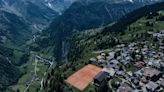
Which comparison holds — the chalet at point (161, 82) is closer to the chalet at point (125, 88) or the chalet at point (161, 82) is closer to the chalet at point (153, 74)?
the chalet at point (153, 74)

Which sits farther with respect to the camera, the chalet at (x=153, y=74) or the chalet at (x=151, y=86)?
the chalet at (x=153, y=74)

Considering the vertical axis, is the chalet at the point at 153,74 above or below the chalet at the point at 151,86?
above

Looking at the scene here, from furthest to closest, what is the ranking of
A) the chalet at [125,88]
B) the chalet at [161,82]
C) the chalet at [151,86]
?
the chalet at [161,82] → the chalet at [125,88] → the chalet at [151,86]

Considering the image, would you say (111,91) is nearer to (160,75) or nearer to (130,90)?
(130,90)

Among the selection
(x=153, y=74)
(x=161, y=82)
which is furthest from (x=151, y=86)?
(x=153, y=74)

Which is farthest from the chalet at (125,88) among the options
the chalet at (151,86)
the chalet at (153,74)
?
the chalet at (153,74)

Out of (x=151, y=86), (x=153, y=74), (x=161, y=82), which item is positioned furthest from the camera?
(x=153, y=74)

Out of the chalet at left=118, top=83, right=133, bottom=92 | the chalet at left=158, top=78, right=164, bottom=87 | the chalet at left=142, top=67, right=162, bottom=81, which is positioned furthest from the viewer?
the chalet at left=142, top=67, right=162, bottom=81

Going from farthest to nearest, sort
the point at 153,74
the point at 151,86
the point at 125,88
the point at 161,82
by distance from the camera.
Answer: the point at 153,74, the point at 161,82, the point at 125,88, the point at 151,86

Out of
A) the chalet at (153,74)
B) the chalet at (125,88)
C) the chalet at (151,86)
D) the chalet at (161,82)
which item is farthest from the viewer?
the chalet at (153,74)

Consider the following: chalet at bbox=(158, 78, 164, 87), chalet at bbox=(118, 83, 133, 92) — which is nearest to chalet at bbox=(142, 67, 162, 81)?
chalet at bbox=(158, 78, 164, 87)

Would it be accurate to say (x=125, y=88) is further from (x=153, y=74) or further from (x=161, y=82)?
(x=161, y=82)

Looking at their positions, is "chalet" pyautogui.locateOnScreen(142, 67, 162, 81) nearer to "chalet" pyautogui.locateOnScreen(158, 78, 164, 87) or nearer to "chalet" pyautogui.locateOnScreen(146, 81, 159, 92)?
"chalet" pyautogui.locateOnScreen(158, 78, 164, 87)

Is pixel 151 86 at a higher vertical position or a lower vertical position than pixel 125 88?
lower
